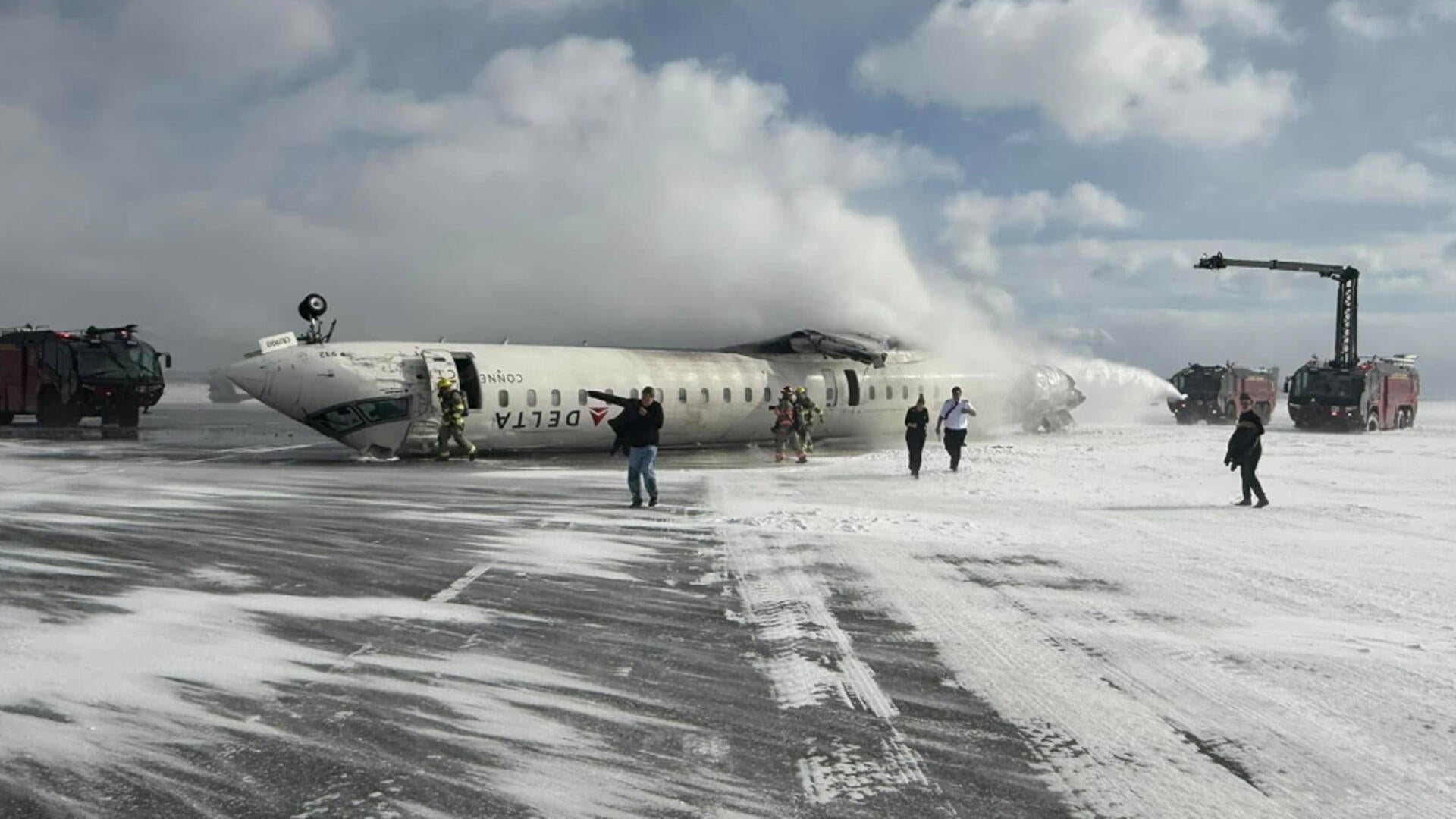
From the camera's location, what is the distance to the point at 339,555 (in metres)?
10.9

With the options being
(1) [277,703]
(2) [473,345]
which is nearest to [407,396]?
(2) [473,345]

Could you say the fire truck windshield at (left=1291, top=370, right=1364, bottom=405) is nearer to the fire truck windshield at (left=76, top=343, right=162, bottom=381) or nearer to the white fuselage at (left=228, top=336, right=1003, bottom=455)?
the white fuselage at (left=228, top=336, right=1003, bottom=455)

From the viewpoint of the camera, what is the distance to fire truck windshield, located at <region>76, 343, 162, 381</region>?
36.5 meters

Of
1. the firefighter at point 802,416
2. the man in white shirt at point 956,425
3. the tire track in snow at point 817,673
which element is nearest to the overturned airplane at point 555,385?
the firefighter at point 802,416

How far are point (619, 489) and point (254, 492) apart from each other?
6172 mm

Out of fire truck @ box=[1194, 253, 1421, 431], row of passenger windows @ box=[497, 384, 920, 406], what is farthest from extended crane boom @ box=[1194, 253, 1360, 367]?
row of passenger windows @ box=[497, 384, 920, 406]

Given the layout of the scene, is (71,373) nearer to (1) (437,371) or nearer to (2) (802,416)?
(1) (437,371)

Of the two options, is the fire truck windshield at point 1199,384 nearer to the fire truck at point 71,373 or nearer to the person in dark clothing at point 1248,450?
the person in dark clothing at point 1248,450

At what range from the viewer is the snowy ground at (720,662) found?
464 centimetres

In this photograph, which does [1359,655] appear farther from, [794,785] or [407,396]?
[407,396]

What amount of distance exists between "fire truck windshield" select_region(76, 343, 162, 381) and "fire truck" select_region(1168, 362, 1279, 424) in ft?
150

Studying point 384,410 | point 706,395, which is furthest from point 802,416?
point 384,410

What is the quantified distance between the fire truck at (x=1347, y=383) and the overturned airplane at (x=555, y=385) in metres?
21.9

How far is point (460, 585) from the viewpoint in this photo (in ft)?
30.7
